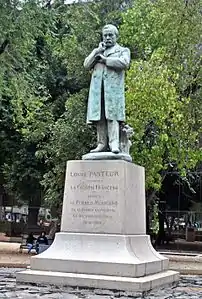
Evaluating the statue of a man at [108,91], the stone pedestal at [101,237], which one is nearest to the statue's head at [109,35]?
the statue of a man at [108,91]

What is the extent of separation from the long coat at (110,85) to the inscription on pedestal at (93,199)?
3.64 ft

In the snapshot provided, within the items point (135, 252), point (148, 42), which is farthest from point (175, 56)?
point (135, 252)

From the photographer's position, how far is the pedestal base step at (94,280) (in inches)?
389

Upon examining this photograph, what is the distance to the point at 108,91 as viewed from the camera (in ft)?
38.1

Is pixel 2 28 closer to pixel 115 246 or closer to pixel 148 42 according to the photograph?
pixel 148 42

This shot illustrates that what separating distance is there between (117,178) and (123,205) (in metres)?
0.50

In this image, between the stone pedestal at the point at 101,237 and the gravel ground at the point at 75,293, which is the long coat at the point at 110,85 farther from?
the gravel ground at the point at 75,293

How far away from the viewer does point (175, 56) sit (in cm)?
2184

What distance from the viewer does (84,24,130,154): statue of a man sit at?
11.6m

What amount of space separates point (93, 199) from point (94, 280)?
166 centimetres

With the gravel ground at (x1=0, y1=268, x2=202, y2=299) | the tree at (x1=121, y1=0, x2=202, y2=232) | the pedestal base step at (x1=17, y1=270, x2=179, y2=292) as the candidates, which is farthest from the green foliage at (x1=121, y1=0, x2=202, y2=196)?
the pedestal base step at (x1=17, y1=270, x2=179, y2=292)

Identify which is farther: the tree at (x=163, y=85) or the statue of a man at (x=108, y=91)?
the tree at (x=163, y=85)

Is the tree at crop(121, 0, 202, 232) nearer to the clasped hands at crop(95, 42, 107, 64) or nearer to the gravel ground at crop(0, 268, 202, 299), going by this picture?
the clasped hands at crop(95, 42, 107, 64)

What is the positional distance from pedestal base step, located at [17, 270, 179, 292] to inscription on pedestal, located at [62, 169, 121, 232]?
1081 millimetres
